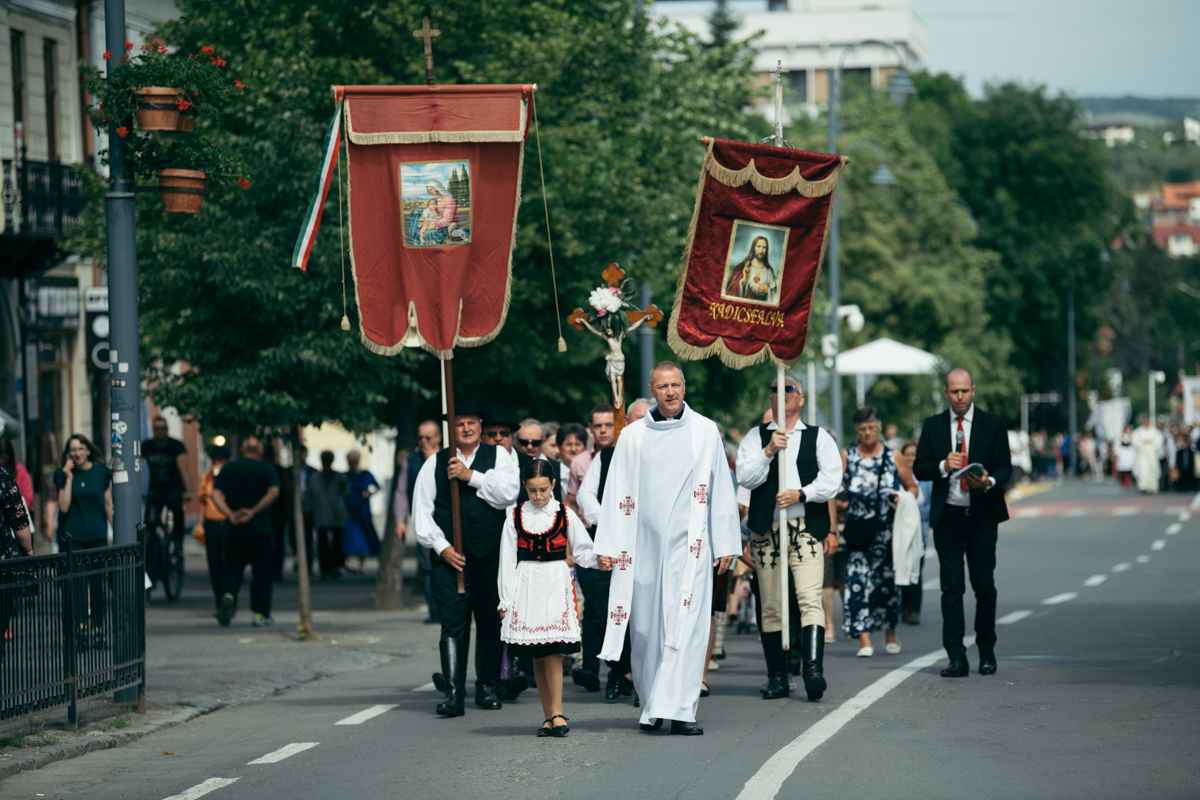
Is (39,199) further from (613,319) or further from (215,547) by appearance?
(613,319)

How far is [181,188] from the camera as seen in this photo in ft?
39.6

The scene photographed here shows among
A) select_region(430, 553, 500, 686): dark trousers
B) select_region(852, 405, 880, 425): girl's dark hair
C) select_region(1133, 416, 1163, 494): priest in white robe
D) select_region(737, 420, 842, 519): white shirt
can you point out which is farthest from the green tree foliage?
select_region(430, 553, 500, 686): dark trousers

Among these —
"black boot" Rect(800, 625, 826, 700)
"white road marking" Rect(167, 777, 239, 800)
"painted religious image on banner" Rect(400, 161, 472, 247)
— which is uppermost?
"painted religious image on banner" Rect(400, 161, 472, 247)

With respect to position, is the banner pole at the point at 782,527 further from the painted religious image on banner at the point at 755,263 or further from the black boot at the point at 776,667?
the painted religious image on banner at the point at 755,263

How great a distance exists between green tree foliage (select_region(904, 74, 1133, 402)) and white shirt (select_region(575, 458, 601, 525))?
173 feet

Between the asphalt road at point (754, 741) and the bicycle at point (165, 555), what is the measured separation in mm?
6679

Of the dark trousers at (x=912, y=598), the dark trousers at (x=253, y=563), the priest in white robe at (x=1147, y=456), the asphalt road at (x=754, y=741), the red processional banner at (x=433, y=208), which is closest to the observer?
the asphalt road at (x=754, y=741)

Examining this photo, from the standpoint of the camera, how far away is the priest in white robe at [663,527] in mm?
9812

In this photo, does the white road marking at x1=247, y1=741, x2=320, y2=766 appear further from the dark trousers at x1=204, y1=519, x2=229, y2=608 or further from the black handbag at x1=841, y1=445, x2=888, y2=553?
the dark trousers at x1=204, y1=519, x2=229, y2=608

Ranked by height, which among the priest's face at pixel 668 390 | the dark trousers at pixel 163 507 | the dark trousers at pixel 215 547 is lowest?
the dark trousers at pixel 215 547

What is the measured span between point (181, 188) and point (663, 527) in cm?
442

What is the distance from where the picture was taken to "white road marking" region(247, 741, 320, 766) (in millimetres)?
9289

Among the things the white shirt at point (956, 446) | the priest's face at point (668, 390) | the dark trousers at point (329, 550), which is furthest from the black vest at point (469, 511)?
the dark trousers at point (329, 550)

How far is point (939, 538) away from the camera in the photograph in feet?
39.5
